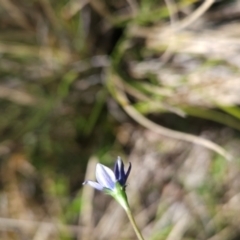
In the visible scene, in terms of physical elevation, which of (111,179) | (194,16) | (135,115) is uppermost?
(194,16)

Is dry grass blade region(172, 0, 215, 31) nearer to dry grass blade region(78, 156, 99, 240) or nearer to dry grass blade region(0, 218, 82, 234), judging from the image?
dry grass blade region(78, 156, 99, 240)

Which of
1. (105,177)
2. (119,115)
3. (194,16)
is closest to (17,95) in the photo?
(119,115)

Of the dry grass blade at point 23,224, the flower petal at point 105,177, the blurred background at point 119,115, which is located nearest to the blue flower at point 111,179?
the flower petal at point 105,177

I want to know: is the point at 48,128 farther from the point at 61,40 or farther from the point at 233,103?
the point at 233,103

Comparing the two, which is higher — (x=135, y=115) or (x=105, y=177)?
(x=135, y=115)

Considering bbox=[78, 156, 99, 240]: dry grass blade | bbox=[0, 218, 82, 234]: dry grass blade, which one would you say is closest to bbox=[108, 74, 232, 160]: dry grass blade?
bbox=[78, 156, 99, 240]: dry grass blade

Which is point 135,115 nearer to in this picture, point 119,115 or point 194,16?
point 119,115

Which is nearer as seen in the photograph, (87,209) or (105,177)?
(105,177)

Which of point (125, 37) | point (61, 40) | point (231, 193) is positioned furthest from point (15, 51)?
point (231, 193)
